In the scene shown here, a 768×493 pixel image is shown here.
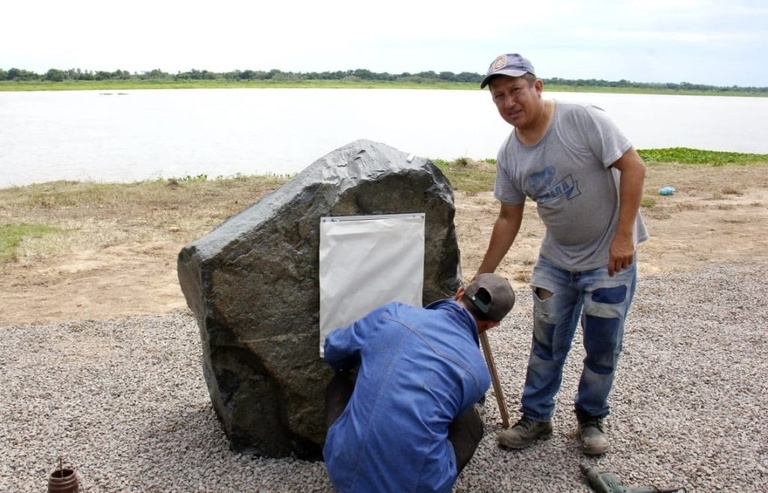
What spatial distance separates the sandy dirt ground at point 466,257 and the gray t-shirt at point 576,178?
4452 millimetres

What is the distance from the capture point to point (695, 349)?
6.42 metres

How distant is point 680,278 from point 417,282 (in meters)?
5.31

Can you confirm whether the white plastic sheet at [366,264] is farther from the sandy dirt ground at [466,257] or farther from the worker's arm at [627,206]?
the sandy dirt ground at [466,257]

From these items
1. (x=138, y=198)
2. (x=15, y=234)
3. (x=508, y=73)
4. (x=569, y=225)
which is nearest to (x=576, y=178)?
(x=569, y=225)

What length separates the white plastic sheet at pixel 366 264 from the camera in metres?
4.30

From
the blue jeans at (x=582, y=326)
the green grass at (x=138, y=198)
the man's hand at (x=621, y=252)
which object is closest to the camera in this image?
the man's hand at (x=621, y=252)

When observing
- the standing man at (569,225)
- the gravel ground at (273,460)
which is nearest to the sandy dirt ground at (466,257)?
the gravel ground at (273,460)

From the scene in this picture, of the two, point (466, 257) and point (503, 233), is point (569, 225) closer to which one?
point (503, 233)

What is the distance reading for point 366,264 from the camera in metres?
4.42

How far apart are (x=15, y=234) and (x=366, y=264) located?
7529 millimetres

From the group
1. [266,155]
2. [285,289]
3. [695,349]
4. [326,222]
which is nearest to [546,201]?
[326,222]

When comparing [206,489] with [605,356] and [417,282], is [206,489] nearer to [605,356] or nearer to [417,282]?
[417,282]

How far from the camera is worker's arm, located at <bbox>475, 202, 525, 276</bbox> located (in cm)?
449

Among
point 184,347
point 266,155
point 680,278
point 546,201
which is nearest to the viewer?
point 546,201
